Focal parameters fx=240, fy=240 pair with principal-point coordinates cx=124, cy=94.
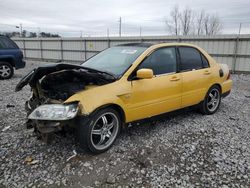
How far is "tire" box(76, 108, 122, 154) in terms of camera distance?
3197 mm

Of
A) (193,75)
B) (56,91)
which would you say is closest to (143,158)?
(56,91)

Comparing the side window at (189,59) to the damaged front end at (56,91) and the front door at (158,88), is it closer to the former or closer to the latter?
the front door at (158,88)

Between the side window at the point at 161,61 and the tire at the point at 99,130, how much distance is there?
0.96 metres

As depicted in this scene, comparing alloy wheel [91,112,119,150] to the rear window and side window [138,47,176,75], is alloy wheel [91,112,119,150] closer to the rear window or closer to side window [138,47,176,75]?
side window [138,47,176,75]

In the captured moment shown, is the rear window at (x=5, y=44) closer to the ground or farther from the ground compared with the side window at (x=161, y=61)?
farther from the ground

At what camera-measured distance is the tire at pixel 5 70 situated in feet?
33.8

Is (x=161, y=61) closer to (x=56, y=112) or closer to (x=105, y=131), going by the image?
(x=105, y=131)

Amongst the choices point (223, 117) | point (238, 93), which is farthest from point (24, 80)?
point (238, 93)

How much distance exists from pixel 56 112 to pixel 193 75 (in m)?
2.86

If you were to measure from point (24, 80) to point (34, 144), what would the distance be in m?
1.06

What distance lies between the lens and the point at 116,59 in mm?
4277

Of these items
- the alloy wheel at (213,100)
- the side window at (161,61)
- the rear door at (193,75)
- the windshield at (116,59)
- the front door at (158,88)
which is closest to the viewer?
the front door at (158,88)

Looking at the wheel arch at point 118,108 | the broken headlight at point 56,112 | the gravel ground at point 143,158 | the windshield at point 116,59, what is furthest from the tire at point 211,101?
the broken headlight at point 56,112

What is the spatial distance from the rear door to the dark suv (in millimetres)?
8200
